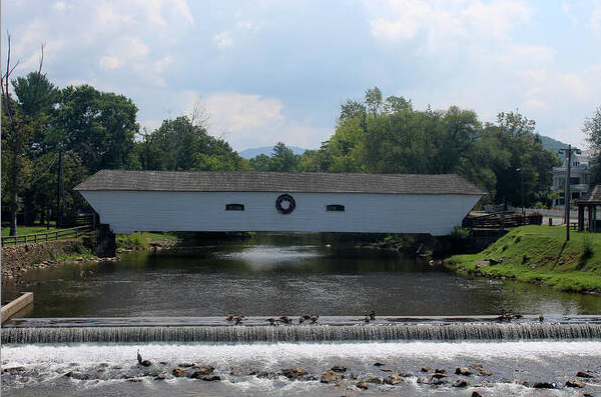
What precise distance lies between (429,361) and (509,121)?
47569 millimetres

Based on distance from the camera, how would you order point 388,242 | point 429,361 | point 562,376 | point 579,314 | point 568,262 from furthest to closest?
point 388,242, point 568,262, point 579,314, point 429,361, point 562,376

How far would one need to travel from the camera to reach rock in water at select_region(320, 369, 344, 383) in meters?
10.9

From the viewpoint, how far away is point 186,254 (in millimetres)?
31609

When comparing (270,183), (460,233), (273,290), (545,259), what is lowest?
(273,290)

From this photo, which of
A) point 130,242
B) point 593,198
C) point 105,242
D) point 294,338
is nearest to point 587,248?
point 593,198

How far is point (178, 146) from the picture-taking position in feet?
171

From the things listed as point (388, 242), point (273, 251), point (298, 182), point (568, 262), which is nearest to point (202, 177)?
point (298, 182)

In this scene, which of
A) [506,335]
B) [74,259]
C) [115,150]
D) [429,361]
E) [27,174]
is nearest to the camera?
[429,361]

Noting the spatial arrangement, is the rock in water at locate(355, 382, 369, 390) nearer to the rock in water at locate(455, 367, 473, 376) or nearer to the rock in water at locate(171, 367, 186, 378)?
the rock in water at locate(455, 367, 473, 376)

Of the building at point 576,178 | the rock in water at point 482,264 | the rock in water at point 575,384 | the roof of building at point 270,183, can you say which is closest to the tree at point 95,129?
the roof of building at point 270,183

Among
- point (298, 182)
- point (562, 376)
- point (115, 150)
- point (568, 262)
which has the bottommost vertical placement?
point (562, 376)

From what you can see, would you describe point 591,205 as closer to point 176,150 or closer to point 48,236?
point 48,236

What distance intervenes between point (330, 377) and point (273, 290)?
869 centimetres

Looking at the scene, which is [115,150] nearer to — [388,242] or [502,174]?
[388,242]
